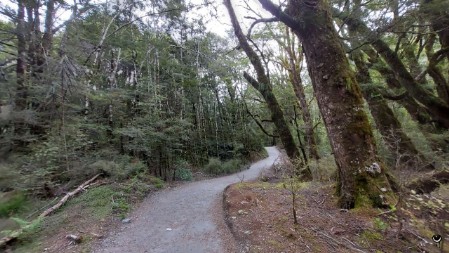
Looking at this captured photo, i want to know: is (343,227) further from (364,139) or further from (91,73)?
(91,73)

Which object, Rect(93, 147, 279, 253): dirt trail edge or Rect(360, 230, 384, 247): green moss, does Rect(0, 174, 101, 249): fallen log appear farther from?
Rect(360, 230, 384, 247): green moss

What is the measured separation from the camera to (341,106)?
12.1 feet

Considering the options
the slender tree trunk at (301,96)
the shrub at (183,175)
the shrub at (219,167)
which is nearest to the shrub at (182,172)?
the shrub at (183,175)

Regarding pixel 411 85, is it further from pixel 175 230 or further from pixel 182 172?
pixel 182 172

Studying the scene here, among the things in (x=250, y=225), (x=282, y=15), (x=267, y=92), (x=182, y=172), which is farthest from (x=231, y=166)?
(x=282, y=15)

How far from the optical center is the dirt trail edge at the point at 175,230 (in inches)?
136

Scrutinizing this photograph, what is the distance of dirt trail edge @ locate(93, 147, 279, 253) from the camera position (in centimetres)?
346

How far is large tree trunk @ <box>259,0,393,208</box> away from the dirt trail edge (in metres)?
2.03

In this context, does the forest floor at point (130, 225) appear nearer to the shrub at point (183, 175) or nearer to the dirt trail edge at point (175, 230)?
the dirt trail edge at point (175, 230)

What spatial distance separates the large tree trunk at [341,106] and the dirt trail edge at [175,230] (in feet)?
6.67

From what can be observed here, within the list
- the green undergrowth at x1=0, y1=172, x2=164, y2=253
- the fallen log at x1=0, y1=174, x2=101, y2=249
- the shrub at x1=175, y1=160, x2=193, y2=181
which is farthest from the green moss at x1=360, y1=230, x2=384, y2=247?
the shrub at x1=175, y1=160, x2=193, y2=181

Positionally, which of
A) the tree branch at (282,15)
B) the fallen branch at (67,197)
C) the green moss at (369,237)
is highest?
the tree branch at (282,15)

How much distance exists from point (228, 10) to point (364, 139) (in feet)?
19.8

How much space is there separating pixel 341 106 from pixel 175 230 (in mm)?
3426
